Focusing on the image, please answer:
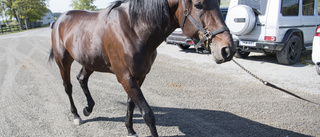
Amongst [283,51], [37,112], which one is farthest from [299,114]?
[37,112]

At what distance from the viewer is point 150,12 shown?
2.16 metres

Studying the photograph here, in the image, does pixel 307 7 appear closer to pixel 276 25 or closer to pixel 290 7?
pixel 290 7

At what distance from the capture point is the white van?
20.6 feet

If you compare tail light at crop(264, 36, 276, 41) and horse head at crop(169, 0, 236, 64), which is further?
tail light at crop(264, 36, 276, 41)

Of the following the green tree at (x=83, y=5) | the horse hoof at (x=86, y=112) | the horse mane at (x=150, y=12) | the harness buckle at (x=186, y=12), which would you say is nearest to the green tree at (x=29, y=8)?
the green tree at (x=83, y=5)

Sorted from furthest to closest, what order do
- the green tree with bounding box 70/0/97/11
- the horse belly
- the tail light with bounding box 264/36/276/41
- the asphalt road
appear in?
the green tree with bounding box 70/0/97/11 < the tail light with bounding box 264/36/276/41 < the asphalt road < the horse belly

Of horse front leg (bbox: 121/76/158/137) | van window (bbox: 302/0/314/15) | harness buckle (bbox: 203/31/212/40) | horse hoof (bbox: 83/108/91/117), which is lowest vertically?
horse hoof (bbox: 83/108/91/117)

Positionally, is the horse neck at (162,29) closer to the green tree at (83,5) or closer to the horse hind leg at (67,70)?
the horse hind leg at (67,70)

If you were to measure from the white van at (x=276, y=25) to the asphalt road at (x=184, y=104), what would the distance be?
64 cm

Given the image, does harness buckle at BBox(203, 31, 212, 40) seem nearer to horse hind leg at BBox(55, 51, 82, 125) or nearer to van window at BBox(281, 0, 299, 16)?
horse hind leg at BBox(55, 51, 82, 125)

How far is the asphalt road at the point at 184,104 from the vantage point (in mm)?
3002

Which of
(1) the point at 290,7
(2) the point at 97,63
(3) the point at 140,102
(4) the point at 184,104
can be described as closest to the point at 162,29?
(3) the point at 140,102

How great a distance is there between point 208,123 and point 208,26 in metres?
1.77

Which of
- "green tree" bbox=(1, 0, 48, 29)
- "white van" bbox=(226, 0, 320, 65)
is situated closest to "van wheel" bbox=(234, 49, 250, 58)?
"white van" bbox=(226, 0, 320, 65)
